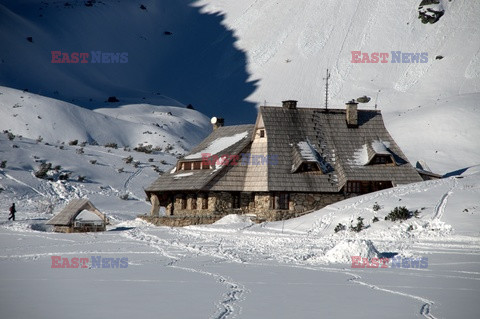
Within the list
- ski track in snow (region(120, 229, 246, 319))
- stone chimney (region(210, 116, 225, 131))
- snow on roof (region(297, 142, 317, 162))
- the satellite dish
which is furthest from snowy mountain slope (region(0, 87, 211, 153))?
ski track in snow (region(120, 229, 246, 319))

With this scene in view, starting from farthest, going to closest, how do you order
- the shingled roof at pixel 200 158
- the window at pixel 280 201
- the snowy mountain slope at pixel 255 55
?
the snowy mountain slope at pixel 255 55 < the shingled roof at pixel 200 158 < the window at pixel 280 201

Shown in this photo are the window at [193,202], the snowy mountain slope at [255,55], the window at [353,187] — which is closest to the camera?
the window at [353,187]

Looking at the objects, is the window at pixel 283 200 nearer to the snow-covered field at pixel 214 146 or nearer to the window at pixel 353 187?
the snow-covered field at pixel 214 146

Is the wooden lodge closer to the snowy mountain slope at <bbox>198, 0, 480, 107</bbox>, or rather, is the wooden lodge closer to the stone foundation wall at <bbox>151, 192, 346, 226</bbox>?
the stone foundation wall at <bbox>151, 192, 346, 226</bbox>

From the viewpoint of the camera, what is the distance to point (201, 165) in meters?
46.2

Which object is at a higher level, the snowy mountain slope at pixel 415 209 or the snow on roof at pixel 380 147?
the snow on roof at pixel 380 147

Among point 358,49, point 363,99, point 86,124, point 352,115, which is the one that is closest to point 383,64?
point 358,49

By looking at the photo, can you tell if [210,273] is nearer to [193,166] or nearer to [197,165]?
[197,165]

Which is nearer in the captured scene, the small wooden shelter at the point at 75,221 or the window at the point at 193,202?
the small wooden shelter at the point at 75,221

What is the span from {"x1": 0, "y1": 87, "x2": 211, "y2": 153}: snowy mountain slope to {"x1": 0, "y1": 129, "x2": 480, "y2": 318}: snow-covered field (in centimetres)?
2330

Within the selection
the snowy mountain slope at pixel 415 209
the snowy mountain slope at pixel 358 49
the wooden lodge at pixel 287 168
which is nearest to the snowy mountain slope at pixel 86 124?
the snowy mountain slope at pixel 358 49

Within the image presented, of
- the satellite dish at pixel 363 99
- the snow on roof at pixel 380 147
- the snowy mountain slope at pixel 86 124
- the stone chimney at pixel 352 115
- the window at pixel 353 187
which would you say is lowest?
the window at pixel 353 187

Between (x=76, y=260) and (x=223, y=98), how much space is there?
7742 cm

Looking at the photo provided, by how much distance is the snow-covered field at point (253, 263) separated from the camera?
16.6 meters
